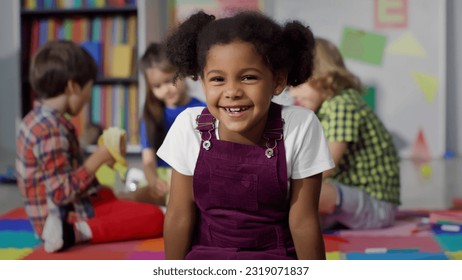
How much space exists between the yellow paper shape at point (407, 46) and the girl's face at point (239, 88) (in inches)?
36.6

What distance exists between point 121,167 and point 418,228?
50 centimetres

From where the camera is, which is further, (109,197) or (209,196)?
(109,197)

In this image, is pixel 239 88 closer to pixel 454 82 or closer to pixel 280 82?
pixel 280 82

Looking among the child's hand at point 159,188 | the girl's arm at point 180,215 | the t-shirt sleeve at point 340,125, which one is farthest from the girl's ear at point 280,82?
the child's hand at point 159,188

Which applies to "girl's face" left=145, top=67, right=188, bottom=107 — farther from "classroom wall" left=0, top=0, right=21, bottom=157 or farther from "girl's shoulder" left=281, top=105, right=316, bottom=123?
"girl's shoulder" left=281, top=105, right=316, bottom=123

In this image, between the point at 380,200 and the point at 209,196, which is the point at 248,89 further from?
the point at 380,200

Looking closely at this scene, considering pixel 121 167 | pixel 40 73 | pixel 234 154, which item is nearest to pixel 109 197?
pixel 121 167

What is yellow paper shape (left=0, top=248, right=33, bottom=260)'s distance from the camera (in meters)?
0.88

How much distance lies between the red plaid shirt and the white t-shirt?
0.35 meters

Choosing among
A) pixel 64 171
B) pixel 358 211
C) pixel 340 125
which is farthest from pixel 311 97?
pixel 64 171

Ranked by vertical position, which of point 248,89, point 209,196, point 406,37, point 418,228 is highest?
point 406,37

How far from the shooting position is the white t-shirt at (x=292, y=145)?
666 mm

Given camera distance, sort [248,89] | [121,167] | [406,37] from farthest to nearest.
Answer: [406,37] → [121,167] → [248,89]

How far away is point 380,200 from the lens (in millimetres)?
1093
